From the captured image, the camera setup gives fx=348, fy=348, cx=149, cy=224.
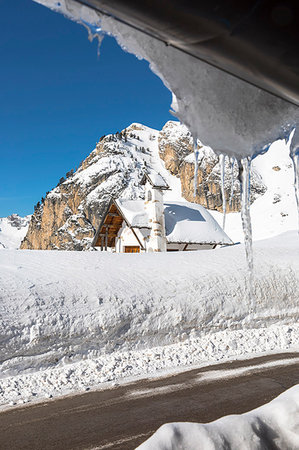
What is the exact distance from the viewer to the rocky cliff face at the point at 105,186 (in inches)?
2682

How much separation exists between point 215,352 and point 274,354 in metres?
1.04

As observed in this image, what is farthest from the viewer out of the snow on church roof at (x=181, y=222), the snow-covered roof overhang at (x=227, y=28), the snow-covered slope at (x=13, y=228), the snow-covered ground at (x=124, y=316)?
the snow-covered slope at (x=13, y=228)

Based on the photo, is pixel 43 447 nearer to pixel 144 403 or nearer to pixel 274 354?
pixel 144 403

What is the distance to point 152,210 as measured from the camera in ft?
55.2

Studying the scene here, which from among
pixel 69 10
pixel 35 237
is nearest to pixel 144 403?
pixel 69 10

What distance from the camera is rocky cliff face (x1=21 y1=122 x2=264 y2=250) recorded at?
68.1m

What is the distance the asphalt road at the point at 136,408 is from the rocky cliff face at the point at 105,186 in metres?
59.5

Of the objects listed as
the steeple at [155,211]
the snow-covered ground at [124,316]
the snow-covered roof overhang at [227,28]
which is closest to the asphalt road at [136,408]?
the snow-covered ground at [124,316]

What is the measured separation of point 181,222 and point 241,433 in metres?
17.1

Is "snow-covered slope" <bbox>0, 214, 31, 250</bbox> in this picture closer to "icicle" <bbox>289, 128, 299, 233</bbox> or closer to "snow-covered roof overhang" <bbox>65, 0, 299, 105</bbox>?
"icicle" <bbox>289, 128, 299, 233</bbox>

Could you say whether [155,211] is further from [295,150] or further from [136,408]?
[295,150]

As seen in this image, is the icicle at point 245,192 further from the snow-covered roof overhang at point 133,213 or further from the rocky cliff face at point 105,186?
the rocky cliff face at point 105,186

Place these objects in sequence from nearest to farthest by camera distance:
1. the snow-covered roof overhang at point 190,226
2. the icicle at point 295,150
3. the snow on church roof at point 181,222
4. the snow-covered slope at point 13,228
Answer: the icicle at point 295,150
the snow on church roof at point 181,222
the snow-covered roof overhang at point 190,226
the snow-covered slope at point 13,228

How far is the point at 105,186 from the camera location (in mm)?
74000
